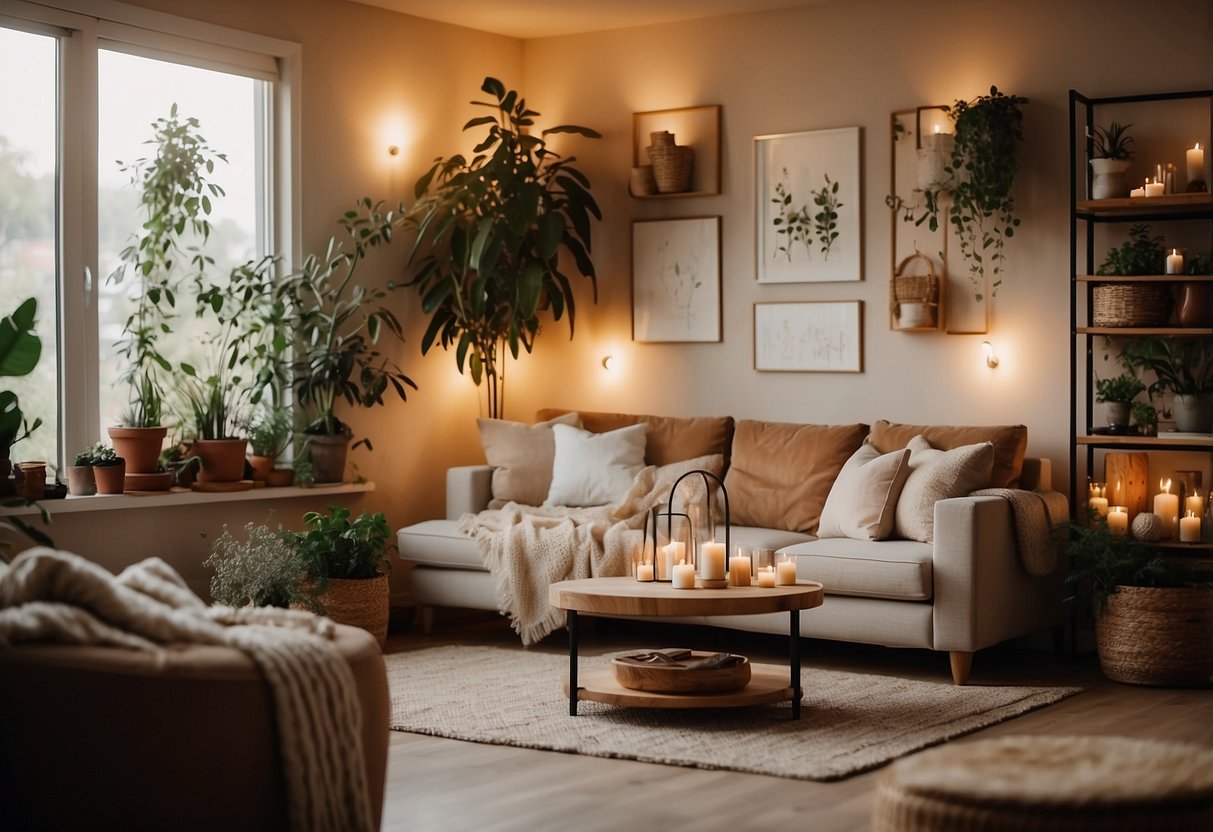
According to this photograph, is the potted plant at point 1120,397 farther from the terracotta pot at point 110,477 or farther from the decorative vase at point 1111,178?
the terracotta pot at point 110,477

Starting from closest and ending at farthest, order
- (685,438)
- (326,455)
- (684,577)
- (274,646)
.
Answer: (274,646) → (684,577) → (326,455) → (685,438)

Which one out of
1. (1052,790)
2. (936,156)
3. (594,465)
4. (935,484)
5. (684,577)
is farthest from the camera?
(594,465)

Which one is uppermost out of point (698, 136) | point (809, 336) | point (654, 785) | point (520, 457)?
point (698, 136)

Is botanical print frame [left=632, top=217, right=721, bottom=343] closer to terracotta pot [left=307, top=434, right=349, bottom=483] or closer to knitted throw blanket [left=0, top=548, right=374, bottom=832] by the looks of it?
terracotta pot [left=307, top=434, right=349, bottom=483]

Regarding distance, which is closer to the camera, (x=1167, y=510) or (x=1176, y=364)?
(x=1167, y=510)

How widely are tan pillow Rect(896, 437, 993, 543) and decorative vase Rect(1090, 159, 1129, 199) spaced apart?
3.45 feet

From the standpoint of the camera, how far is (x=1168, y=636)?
5.15 m

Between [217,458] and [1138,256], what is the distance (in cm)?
356

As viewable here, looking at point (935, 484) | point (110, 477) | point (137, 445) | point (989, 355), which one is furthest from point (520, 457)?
point (989, 355)

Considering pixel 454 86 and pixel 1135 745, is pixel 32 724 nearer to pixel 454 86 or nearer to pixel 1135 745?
pixel 1135 745

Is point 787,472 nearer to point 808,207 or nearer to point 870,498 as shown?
point 870,498

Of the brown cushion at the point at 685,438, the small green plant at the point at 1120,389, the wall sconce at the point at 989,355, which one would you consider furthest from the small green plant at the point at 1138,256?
the brown cushion at the point at 685,438

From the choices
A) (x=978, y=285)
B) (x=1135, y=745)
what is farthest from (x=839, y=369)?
(x=1135, y=745)

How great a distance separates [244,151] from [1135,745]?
4584mm
